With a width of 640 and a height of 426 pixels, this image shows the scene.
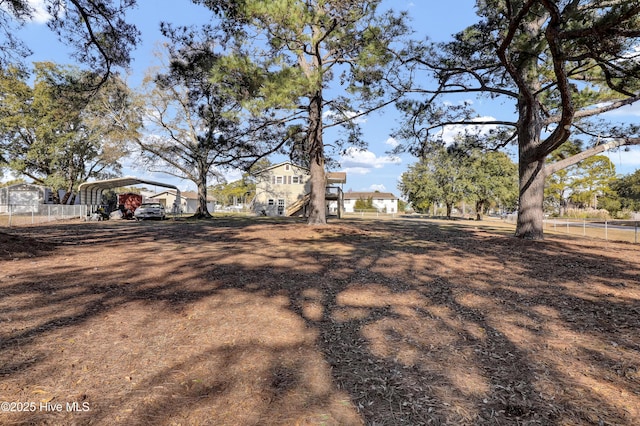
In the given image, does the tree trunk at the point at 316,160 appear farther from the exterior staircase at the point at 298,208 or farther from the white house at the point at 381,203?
the white house at the point at 381,203

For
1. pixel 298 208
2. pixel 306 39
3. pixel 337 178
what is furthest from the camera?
pixel 337 178

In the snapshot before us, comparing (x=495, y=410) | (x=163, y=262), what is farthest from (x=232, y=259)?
(x=495, y=410)

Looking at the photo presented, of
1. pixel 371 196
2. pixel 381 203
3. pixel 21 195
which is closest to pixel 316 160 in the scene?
pixel 21 195

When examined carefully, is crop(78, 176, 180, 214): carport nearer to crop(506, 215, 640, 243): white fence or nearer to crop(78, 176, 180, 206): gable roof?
crop(78, 176, 180, 206): gable roof

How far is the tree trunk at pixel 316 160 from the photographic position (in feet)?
51.3

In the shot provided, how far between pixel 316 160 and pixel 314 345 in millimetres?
13414

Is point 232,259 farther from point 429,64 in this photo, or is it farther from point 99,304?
point 429,64

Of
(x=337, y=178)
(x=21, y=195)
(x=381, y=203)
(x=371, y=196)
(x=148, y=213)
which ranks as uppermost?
(x=337, y=178)

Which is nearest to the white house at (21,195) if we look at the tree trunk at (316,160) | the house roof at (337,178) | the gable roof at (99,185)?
the gable roof at (99,185)

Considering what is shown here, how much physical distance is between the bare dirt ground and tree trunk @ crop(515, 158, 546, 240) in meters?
4.82

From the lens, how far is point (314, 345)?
348 cm

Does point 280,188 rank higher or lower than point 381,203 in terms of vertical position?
higher

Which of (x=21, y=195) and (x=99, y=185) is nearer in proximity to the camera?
(x=99, y=185)

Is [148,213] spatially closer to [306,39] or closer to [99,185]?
[99,185]
